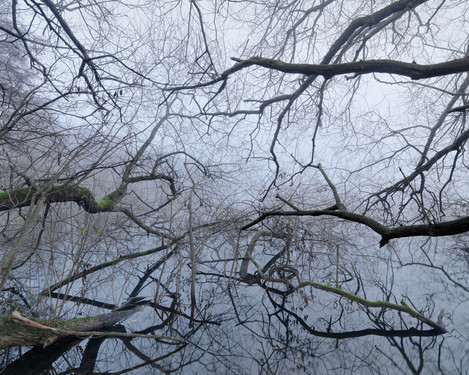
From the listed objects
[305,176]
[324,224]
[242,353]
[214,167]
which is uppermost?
[305,176]

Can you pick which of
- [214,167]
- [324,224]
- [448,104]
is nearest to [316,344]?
[324,224]

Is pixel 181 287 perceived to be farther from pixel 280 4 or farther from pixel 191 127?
pixel 280 4

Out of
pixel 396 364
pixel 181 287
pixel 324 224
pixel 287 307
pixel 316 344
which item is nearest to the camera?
pixel 396 364

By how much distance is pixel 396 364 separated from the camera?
275cm

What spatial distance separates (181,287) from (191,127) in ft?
9.12

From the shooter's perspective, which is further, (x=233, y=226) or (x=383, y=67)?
(x=233, y=226)

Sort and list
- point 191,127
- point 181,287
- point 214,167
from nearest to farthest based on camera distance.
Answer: point 181,287 < point 214,167 < point 191,127

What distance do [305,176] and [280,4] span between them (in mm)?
2394

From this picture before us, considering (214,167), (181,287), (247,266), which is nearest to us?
(181,287)

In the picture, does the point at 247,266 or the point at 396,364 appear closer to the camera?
the point at 396,364

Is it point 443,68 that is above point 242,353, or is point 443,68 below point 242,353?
above

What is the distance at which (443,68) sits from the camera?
2166 mm

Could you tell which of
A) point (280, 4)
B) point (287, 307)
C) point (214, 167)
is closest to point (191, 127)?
point (214, 167)

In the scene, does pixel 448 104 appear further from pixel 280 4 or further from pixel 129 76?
pixel 129 76
